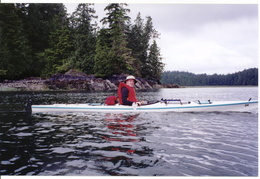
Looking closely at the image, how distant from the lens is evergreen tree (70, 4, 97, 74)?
126ft

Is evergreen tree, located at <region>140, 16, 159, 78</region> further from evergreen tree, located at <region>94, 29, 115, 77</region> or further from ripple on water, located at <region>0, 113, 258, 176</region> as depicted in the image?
ripple on water, located at <region>0, 113, 258, 176</region>

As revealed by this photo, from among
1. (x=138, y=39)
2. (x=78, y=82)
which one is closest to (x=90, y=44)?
(x=78, y=82)

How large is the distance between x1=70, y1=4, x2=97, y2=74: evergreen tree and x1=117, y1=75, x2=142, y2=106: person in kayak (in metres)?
28.6

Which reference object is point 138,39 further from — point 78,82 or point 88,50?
point 78,82

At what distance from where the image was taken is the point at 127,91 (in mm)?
10328

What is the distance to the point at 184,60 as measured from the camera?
840 centimetres

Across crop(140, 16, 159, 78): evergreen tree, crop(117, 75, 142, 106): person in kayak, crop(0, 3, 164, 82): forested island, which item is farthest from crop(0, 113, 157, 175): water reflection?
crop(140, 16, 159, 78): evergreen tree

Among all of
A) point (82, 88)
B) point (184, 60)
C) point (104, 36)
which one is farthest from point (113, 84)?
point (184, 60)

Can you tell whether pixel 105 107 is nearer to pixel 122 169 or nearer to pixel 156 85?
pixel 122 169

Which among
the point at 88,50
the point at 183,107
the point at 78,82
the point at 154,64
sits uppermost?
the point at 88,50

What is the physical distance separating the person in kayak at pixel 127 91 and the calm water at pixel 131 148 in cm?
207

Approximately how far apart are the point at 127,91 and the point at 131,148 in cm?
508

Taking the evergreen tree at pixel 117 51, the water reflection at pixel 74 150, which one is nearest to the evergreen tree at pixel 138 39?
the evergreen tree at pixel 117 51

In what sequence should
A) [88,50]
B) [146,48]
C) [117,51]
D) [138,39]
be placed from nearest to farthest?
[117,51]
[88,50]
[146,48]
[138,39]
